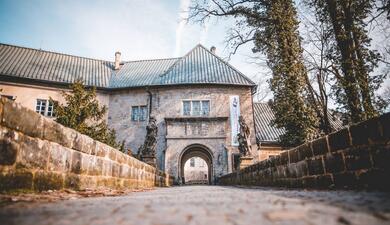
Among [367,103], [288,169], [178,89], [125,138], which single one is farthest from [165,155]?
[288,169]

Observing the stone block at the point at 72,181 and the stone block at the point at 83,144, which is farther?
the stone block at the point at 83,144

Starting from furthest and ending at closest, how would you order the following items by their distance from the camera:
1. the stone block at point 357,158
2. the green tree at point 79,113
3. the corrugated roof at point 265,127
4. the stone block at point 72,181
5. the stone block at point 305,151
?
the corrugated roof at point 265,127 → the green tree at point 79,113 → the stone block at point 305,151 → the stone block at point 72,181 → the stone block at point 357,158

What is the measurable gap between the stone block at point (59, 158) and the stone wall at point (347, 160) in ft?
11.3

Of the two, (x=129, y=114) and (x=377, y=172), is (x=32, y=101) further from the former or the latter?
(x=377, y=172)

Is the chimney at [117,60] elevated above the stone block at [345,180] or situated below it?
above

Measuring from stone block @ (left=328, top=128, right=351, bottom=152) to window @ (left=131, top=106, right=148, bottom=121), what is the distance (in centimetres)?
1928

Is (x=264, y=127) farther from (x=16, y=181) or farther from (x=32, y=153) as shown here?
(x=16, y=181)

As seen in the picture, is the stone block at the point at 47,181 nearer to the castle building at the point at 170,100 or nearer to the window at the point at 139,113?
the castle building at the point at 170,100

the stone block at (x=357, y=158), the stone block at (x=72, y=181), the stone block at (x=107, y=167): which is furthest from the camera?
the stone block at (x=107, y=167)

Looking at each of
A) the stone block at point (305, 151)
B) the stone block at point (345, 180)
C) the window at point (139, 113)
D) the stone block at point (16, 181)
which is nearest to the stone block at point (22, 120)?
the stone block at point (16, 181)

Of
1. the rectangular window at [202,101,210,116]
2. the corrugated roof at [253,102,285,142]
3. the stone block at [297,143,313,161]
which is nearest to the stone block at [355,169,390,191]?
the stone block at [297,143,313,161]

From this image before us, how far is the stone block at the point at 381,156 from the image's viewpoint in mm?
2432

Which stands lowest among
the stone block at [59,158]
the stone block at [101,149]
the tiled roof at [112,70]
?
the stone block at [59,158]

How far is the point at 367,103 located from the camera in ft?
28.7
